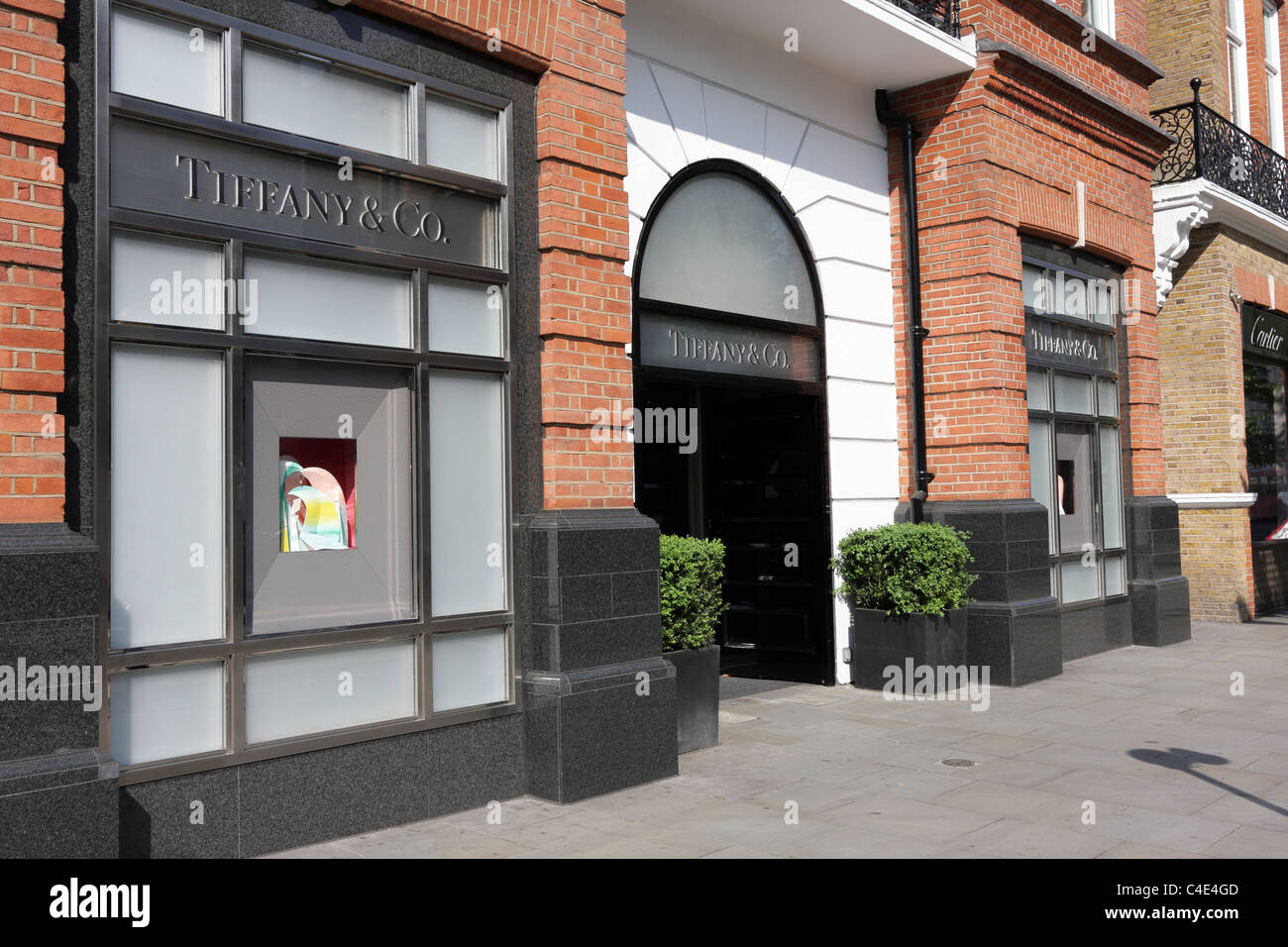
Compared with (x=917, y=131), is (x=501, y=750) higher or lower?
lower

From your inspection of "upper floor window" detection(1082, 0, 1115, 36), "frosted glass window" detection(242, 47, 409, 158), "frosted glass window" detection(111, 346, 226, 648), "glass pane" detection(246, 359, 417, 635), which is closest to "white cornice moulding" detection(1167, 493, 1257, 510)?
"upper floor window" detection(1082, 0, 1115, 36)

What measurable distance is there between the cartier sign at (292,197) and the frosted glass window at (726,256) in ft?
7.43

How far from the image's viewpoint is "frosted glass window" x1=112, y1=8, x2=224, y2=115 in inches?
194

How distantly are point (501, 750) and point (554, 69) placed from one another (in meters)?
4.06

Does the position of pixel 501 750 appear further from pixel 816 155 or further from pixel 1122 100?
pixel 1122 100

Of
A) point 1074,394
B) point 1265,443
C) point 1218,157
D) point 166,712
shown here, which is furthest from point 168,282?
point 1265,443

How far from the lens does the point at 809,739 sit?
7.76m

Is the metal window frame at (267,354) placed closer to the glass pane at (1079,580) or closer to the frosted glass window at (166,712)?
the frosted glass window at (166,712)

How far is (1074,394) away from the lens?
12023 millimetres

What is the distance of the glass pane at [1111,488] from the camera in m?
12.5

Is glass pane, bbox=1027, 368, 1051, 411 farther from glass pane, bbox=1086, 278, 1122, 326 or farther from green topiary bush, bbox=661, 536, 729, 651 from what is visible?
green topiary bush, bbox=661, 536, 729, 651

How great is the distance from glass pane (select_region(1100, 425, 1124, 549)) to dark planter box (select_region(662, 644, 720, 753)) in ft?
22.2

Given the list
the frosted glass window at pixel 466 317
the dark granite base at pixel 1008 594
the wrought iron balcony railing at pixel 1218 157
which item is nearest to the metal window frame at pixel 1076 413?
the dark granite base at pixel 1008 594
